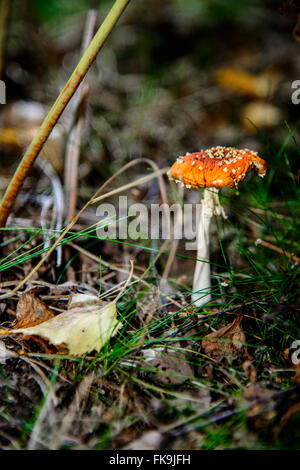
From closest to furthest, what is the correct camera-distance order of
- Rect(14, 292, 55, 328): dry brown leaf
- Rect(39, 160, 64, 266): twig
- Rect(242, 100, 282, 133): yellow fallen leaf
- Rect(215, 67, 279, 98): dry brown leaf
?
Rect(14, 292, 55, 328): dry brown leaf, Rect(39, 160, 64, 266): twig, Rect(242, 100, 282, 133): yellow fallen leaf, Rect(215, 67, 279, 98): dry brown leaf

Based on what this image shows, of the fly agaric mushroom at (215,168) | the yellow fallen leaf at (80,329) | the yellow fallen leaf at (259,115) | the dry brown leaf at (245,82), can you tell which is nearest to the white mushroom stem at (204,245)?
the fly agaric mushroom at (215,168)

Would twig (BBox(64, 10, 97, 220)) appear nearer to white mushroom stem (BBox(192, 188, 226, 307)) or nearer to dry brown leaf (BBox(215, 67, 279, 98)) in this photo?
white mushroom stem (BBox(192, 188, 226, 307))

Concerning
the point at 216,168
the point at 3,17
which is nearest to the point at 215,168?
the point at 216,168

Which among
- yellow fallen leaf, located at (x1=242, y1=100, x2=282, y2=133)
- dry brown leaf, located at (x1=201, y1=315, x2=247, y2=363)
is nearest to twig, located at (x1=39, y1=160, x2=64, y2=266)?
dry brown leaf, located at (x1=201, y1=315, x2=247, y2=363)

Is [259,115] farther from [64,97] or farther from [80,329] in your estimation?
[80,329]
